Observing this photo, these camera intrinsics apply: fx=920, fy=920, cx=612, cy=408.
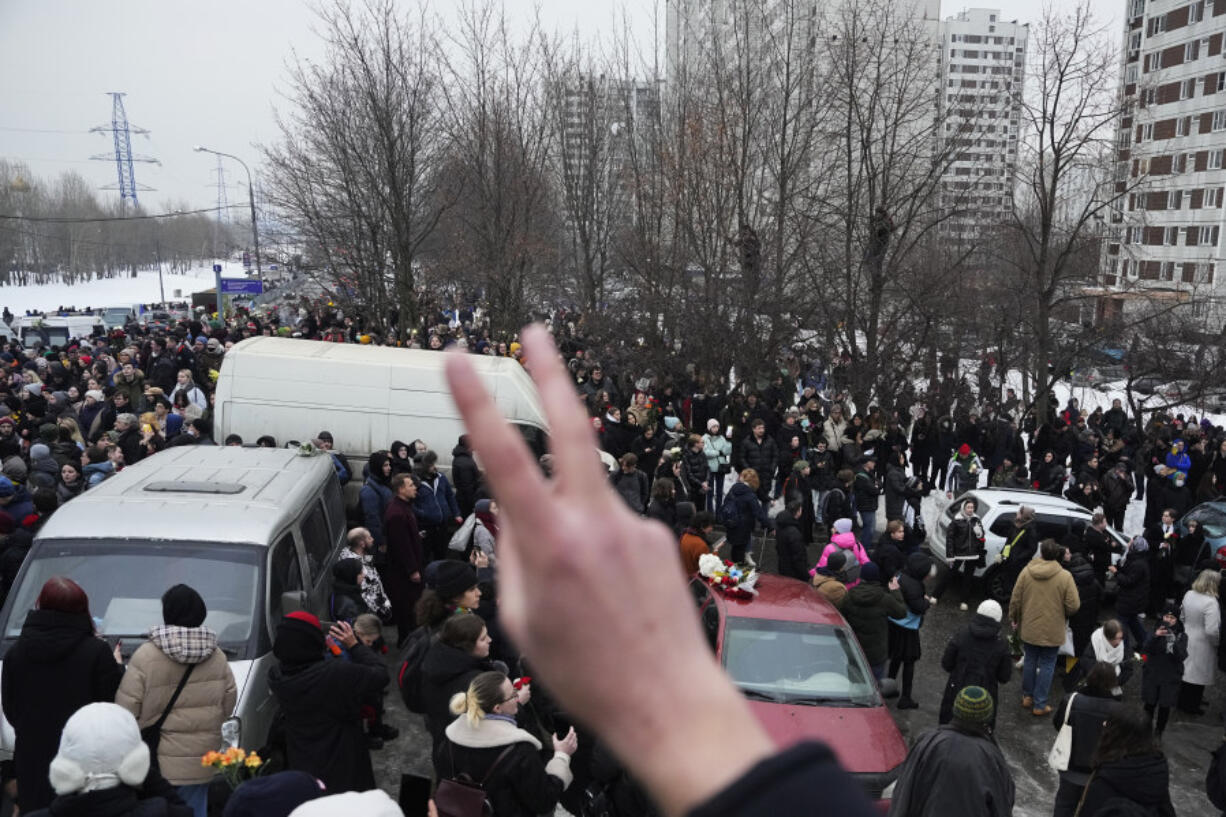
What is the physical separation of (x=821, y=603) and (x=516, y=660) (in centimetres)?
283

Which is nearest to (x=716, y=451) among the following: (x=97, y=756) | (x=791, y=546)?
(x=791, y=546)

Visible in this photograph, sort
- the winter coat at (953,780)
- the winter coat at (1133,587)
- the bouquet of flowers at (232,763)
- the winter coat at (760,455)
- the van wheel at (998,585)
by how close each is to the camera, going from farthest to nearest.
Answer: the winter coat at (760,455), the van wheel at (998,585), the winter coat at (1133,587), the winter coat at (953,780), the bouquet of flowers at (232,763)

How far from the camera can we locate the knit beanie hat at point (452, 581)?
5.93m

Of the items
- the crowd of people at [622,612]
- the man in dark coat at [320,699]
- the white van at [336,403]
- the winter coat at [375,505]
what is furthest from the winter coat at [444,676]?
the white van at [336,403]

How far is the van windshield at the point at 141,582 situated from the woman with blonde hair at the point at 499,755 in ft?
8.73

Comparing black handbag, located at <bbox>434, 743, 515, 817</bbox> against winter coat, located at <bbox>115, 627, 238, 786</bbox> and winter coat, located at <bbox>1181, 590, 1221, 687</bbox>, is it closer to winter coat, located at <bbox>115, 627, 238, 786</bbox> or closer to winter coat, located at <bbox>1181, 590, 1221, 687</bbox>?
winter coat, located at <bbox>115, 627, 238, 786</bbox>

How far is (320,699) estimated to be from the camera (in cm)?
496

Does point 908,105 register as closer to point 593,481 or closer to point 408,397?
point 408,397

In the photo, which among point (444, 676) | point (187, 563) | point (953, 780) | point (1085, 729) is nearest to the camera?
point (953, 780)

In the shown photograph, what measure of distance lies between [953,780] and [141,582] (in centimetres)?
531

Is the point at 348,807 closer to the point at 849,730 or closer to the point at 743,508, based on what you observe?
the point at 849,730

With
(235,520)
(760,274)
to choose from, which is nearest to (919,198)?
(760,274)

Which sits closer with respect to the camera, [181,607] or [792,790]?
[792,790]

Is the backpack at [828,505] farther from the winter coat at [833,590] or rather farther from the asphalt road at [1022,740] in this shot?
the winter coat at [833,590]
